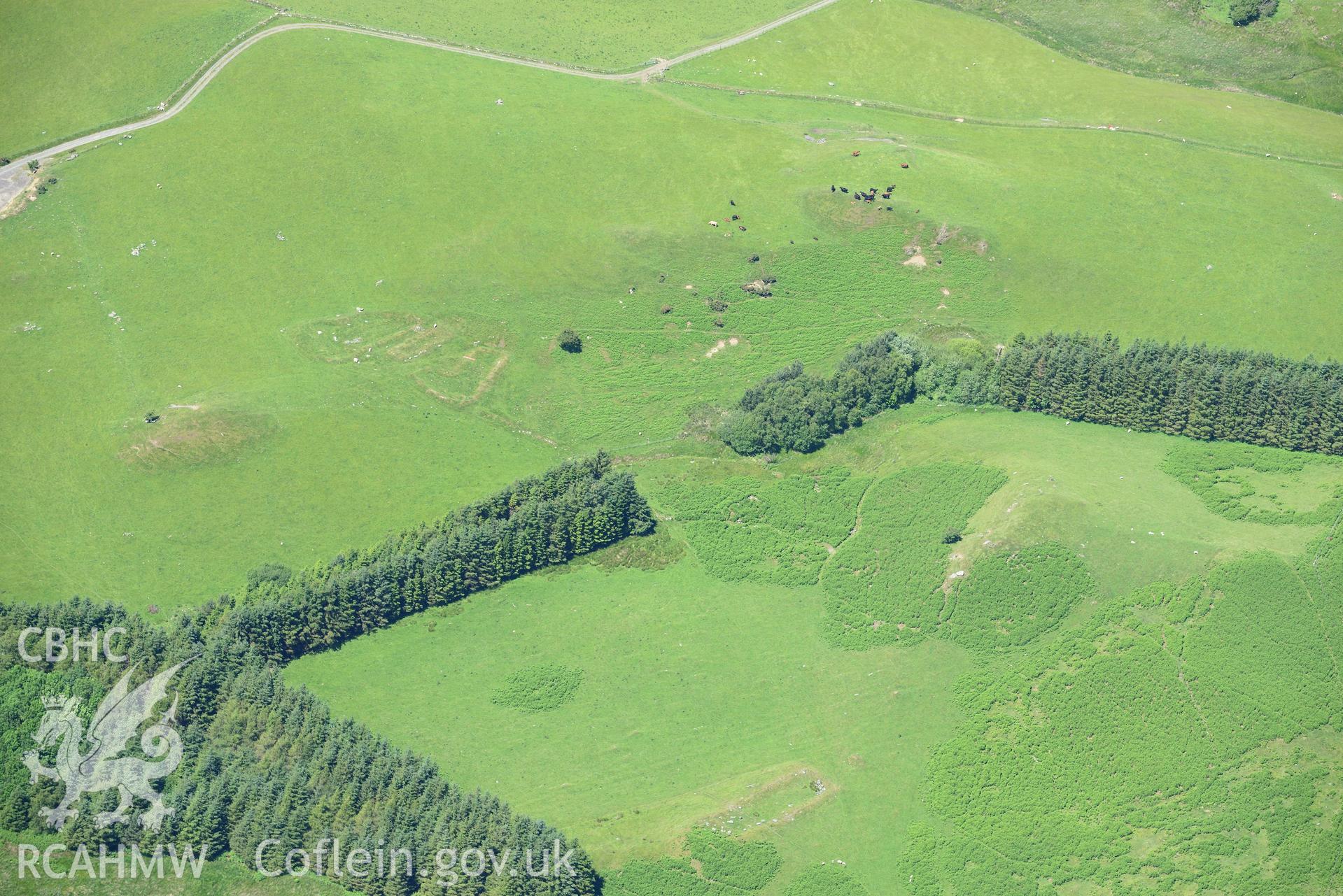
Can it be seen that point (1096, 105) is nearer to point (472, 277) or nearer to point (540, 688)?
point (472, 277)

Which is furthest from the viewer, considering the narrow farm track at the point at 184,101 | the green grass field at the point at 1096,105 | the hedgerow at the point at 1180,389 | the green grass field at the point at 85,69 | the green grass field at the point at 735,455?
the green grass field at the point at 1096,105

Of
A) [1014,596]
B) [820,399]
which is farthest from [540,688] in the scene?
[1014,596]

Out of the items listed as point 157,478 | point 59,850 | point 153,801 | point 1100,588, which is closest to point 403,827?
point 153,801

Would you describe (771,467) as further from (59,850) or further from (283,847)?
(59,850)

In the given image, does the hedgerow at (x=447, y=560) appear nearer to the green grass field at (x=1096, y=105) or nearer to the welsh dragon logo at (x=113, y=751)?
the welsh dragon logo at (x=113, y=751)

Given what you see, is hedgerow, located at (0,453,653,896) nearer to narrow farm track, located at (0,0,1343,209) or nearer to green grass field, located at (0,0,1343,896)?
green grass field, located at (0,0,1343,896)

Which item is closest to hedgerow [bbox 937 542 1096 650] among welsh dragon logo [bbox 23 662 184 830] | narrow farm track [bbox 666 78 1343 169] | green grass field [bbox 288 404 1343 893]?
green grass field [bbox 288 404 1343 893]

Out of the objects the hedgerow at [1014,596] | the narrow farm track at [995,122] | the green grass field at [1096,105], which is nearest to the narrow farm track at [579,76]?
the narrow farm track at [995,122]
